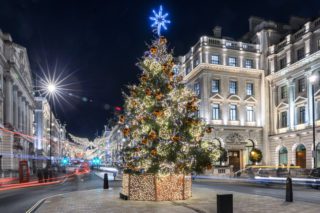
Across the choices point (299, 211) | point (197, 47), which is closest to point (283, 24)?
point (197, 47)

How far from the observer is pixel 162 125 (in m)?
16.8

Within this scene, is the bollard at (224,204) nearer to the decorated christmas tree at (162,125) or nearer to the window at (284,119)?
the decorated christmas tree at (162,125)

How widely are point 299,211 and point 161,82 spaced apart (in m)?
8.43

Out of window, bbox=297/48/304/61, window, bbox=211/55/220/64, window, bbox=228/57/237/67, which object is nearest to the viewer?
window, bbox=297/48/304/61

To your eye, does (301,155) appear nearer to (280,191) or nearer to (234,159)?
(234,159)

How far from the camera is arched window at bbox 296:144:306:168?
4469 cm

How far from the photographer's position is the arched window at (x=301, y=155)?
4469 centimetres

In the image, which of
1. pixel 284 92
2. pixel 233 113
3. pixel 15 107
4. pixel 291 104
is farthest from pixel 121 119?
pixel 15 107

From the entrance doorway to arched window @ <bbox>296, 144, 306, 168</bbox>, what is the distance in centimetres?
892

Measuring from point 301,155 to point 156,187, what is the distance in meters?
34.0

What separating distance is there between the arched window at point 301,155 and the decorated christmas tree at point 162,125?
31608 millimetres

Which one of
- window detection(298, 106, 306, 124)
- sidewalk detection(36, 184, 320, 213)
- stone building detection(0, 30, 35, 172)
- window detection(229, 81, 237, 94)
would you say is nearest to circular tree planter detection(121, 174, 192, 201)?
sidewalk detection(36, 184, 320, 213)

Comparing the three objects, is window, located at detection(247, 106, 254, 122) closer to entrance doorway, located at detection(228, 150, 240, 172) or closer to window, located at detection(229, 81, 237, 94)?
window, located at detection(229, 81, 237, 94)

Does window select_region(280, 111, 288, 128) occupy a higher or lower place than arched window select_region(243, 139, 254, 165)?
higher
